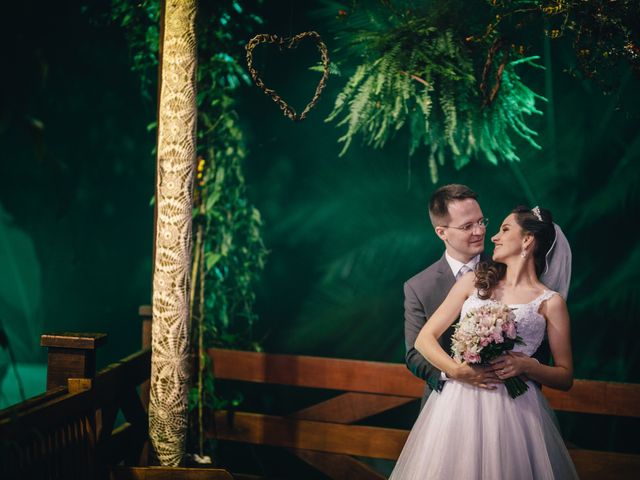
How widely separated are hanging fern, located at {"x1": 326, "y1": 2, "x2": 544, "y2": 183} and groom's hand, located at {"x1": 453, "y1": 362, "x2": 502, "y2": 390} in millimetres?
1413

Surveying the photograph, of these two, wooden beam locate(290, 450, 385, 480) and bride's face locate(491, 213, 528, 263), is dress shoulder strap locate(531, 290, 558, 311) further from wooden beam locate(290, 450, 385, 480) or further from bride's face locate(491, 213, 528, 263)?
wooden beam locate(290, 450, 385, 480)

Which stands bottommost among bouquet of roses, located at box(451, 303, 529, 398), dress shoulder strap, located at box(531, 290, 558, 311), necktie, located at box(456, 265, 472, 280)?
bouquet of roses, located at box(451, 303, 529, 398)

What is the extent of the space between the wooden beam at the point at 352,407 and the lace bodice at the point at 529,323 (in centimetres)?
146

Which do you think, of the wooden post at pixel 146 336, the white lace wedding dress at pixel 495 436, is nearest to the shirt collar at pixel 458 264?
the white lace wedding dress at pixel 495 436

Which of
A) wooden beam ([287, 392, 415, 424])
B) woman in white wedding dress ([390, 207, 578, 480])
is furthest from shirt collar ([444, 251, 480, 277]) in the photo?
wooden beam ([287, 392, 415, 424])

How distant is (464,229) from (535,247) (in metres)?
0.35

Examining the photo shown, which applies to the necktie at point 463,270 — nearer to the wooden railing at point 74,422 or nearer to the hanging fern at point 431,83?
the hanging fern at point 431,83

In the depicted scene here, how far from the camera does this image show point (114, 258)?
5.20 m

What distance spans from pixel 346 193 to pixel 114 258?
6.95 feet

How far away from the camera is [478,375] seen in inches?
105

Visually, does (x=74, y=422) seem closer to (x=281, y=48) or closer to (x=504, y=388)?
(x=504, y=388)

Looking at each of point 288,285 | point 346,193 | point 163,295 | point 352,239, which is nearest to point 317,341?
point 288,285

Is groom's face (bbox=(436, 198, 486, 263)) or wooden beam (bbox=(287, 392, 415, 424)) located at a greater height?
groom's face (bbox=(436, 198, 486, 263))

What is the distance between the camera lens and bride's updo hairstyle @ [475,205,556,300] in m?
2.77
